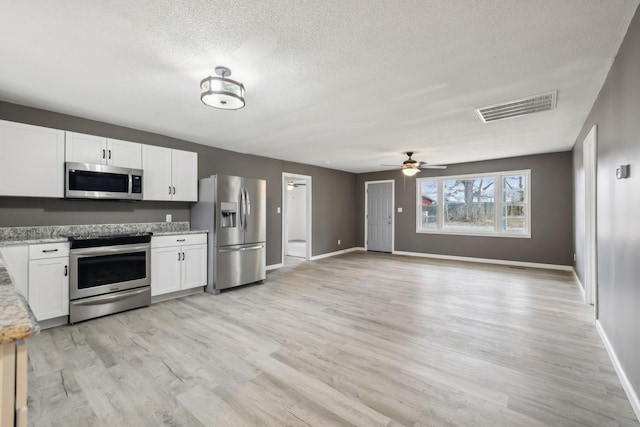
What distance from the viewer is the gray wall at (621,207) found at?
1863 mm

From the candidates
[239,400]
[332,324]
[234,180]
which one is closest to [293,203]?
[234,180]

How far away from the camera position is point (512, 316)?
341 centimetres

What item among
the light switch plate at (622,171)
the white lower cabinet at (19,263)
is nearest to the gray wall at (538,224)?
the light switch plate at (622,171)

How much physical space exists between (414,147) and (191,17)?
421 cm

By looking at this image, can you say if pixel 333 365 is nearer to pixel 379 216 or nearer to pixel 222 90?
pixel 222 90

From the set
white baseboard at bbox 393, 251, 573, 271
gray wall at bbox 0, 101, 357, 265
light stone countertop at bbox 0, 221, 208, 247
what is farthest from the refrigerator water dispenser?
white baseboard at bbox 393, 251, 573, 271

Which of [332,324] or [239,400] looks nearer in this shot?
[239,400]

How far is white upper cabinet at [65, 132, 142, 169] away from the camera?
3412 mm

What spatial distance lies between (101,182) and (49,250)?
95cm

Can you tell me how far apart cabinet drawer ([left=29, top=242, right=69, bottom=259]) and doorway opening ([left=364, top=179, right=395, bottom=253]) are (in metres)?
6.91

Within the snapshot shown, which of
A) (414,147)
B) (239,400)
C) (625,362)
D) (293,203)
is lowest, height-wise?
(239,400)

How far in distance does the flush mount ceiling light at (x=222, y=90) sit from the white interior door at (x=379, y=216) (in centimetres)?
627

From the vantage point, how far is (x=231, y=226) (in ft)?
15.0

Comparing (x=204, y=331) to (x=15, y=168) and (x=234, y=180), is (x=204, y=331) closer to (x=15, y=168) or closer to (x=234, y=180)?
(x=234, y=180)
